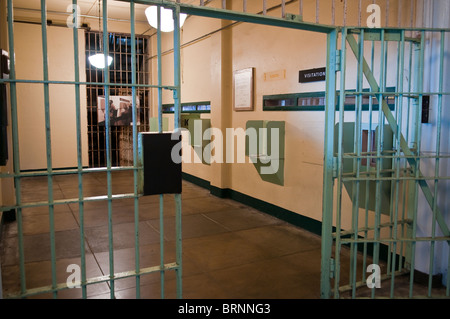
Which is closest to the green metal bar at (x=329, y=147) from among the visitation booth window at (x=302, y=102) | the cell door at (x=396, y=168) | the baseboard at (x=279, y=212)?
the cell door at (x=396, y=168)

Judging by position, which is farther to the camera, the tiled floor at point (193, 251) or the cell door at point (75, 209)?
the tiled floor at point (193, 251)

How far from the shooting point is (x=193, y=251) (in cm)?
413

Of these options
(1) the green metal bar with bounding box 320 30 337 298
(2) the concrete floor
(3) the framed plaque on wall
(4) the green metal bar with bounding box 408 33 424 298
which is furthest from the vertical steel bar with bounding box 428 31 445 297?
(3) the framed plaque on wall

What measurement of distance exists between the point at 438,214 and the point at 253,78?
11.2 feet

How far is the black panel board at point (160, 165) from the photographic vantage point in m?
2.43

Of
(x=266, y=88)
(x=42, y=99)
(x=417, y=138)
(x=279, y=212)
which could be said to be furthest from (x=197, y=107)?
(x=417, y=138)

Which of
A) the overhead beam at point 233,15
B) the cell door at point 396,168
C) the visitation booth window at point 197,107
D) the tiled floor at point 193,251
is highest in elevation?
the overhead beam at point 233,15

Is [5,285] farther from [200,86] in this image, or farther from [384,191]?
[200,86]

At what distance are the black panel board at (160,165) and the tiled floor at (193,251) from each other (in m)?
1.13

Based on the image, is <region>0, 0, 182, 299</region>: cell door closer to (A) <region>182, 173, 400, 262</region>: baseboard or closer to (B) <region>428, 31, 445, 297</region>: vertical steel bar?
(A) <region>182, 173, 400, 262</region>: baseboard

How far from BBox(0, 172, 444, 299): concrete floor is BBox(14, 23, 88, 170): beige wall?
3.47 metres

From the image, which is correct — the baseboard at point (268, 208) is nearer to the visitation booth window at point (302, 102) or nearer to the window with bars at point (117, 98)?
the visitation booth window at point (302, 102)

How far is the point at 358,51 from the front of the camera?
2.92m

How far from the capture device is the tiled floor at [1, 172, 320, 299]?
326cm
